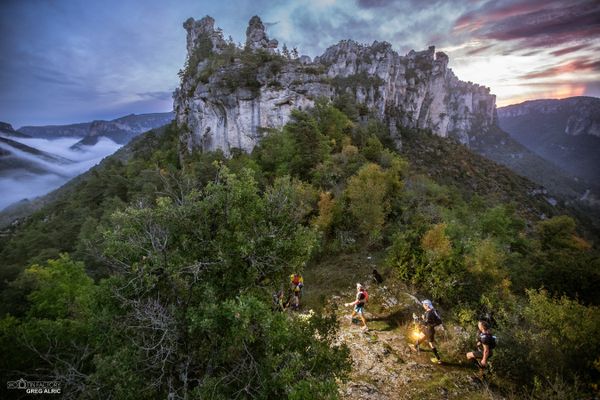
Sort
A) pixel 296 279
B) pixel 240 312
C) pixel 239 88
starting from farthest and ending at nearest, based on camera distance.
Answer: pixel 239 88, pixel 296 279, pixel 240 312

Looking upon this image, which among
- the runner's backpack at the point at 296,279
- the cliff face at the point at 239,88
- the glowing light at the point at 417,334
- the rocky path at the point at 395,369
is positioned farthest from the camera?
the cliff face at the point at 239,88

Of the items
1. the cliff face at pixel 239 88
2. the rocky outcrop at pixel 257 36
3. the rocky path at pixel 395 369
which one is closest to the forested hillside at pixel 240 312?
the rocky path at pixel 395 369

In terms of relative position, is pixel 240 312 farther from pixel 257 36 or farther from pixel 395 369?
pixel 257 36

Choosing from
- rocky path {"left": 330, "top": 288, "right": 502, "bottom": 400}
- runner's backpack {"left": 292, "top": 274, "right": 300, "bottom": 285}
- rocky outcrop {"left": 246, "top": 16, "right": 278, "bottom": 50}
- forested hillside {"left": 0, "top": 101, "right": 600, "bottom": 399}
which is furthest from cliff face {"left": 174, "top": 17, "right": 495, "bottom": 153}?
rocky path {"left": 330, "top": 288, "right": 502, "bottom": 400}

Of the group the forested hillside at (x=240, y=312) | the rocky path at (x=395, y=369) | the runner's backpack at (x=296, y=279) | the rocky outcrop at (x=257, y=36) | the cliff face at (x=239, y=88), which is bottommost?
the rocky path at (x=395, y=369)

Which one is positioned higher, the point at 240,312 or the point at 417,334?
the point at 240,312

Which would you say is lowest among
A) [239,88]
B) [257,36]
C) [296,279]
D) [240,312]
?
[296,279]

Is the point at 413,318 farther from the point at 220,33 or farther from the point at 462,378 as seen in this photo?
the point at 220,33

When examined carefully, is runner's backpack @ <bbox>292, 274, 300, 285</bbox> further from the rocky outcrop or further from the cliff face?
the rocky outcrop

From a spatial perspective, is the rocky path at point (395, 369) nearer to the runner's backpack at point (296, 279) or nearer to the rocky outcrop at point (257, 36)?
the runner's backpack at point (296, 279)

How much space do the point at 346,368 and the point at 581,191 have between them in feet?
765

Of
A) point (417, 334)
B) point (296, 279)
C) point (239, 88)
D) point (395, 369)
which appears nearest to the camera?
point (395, 369)

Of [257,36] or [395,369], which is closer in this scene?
[395,369]

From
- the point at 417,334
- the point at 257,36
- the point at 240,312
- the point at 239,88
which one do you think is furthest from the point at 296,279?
the point at 257,36
